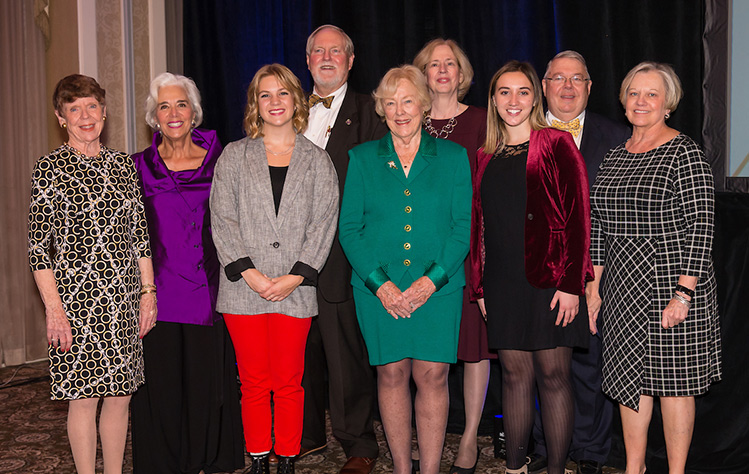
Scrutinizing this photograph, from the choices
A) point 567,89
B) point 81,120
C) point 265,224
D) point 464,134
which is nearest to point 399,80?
point 464,134

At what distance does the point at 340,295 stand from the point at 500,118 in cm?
109

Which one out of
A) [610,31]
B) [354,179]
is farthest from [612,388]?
[610,31]

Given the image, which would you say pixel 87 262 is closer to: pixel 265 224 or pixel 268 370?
pixel 265 224

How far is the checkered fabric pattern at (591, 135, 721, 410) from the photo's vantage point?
2.66 meters

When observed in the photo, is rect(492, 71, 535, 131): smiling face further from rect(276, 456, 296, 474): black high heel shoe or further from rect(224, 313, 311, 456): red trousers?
rect(276, 456, 296, 474): black high heel shoe

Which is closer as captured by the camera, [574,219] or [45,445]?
[574,219]

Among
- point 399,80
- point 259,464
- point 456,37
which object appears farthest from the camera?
point 456,37

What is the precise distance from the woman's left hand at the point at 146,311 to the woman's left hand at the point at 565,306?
5.29 ft

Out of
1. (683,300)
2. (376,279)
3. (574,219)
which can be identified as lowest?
(683,300)

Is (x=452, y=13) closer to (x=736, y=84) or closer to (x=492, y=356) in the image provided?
(x=736, y=84)

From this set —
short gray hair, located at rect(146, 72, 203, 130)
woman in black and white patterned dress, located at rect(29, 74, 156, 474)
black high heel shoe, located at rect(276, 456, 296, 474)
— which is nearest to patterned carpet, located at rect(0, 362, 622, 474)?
black high heel shoe, located at rect(276, 456, 296, 474)

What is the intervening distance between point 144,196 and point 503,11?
7.48ft

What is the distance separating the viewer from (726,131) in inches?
133

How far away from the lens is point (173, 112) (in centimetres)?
298
